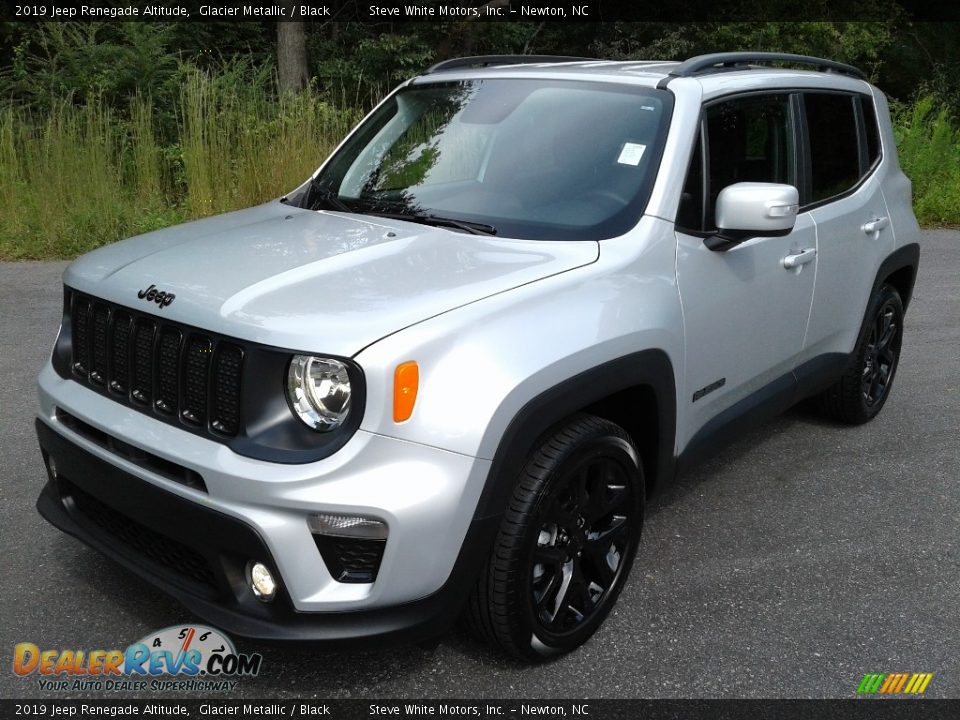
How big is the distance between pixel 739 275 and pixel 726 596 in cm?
114

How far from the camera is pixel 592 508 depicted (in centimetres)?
302

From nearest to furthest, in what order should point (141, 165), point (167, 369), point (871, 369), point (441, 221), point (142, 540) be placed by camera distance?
point (167, 369), point (142, 540), point (441, 221), point (871, 369), point (141, 165)

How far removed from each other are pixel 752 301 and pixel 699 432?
1.74ft

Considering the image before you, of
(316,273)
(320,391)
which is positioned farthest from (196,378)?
(316,273)

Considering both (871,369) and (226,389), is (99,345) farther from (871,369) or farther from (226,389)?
(871,369)

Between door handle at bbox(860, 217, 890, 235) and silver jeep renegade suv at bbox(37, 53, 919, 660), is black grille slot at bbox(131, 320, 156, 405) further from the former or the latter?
door handle at bbox(860, 217, 890, 235)

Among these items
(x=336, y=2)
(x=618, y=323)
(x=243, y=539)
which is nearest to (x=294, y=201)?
(x=618, y=323)

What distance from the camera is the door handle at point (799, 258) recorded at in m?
3.81

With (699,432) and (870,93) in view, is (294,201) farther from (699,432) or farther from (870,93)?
(870,93)

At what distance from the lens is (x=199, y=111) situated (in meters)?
9.72

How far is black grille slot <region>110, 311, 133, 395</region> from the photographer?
2.87 meters

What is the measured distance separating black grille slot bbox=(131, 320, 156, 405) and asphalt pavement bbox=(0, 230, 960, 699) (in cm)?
81

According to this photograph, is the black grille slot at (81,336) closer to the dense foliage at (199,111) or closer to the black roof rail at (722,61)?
the black roof rail at (722,61)

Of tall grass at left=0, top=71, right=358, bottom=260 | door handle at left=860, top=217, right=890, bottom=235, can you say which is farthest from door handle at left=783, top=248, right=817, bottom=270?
tall grass at left=0, top=71, right=358, bottom=260
